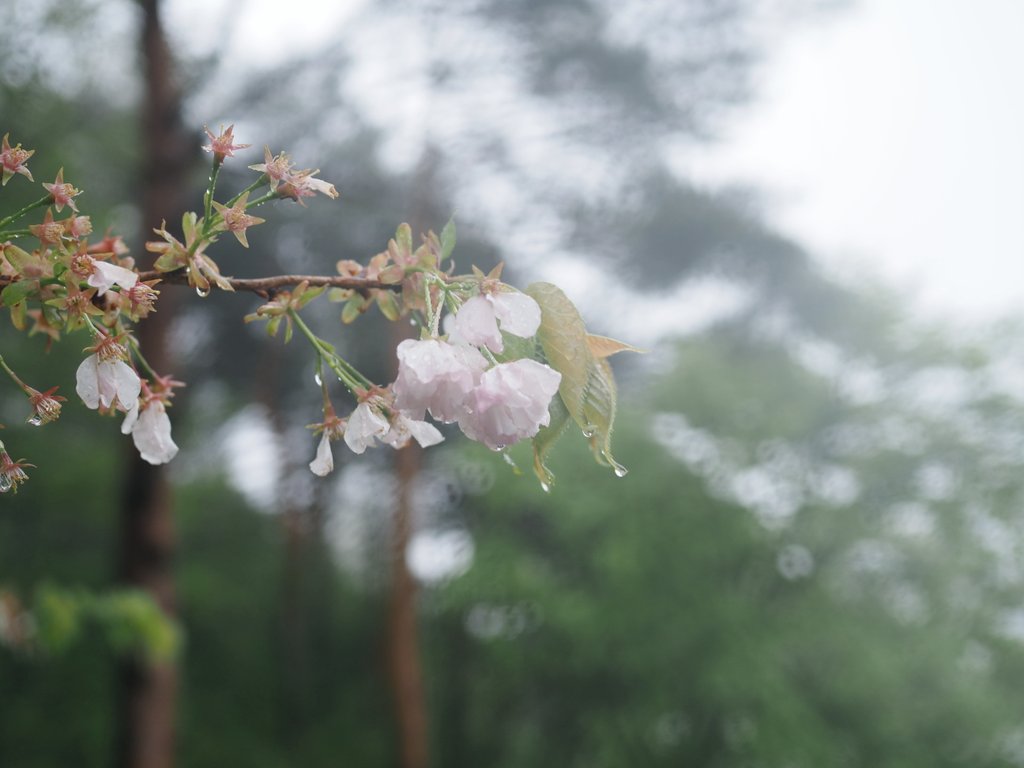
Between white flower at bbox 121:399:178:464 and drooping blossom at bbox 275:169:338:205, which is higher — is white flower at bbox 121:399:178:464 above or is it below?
below

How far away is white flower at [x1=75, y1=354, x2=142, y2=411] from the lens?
0.57m

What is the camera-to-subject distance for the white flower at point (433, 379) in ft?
1.72

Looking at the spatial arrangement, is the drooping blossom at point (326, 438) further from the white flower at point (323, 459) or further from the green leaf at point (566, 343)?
the green leaf at point (566, 343)

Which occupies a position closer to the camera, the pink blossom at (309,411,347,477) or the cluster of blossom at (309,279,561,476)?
the cluster of blossom at (309,279,561,476)

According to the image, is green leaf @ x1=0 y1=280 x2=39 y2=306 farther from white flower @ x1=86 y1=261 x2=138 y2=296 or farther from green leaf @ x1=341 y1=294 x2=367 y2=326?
green leaf @ x1=341 y1=294 x2=367 y2=326

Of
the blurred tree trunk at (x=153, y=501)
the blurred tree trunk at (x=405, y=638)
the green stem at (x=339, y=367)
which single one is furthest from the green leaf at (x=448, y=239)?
the blurred tree trunk at (x=405, y=638)

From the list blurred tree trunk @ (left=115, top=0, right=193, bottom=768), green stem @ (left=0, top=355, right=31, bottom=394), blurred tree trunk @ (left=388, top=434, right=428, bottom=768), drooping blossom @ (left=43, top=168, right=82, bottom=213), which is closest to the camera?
green stem @ (left=0, top=355, right=31, bottom=394)

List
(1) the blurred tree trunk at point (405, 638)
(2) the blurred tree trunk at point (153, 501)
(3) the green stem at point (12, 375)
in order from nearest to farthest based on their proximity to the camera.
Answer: (3) the green stem at point (12, 375)
(2) the blurred tree trunk at point (153, 501)
(1) the blurred tree trunk at point (405, 638)

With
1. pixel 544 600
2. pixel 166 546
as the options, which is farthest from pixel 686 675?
pixel 166 546

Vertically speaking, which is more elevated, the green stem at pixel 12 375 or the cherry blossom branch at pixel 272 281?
the cherry blossom branch at pixel 272 281

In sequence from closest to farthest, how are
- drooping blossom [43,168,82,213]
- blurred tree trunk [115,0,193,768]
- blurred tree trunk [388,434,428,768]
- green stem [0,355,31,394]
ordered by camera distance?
green stem [0,355,31,394] → drooping blossom [43,168,82,213] → blurred tree trunk [115,0,193,768] → blurred tree trunk [388,434,428,768]

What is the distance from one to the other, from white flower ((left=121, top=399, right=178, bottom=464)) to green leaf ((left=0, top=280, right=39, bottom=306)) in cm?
11

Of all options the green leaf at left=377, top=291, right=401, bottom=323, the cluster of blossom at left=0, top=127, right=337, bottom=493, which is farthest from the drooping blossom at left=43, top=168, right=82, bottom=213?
the green leaf at left=377, top=291, right=401, bottom=323

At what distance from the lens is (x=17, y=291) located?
0.53 m
